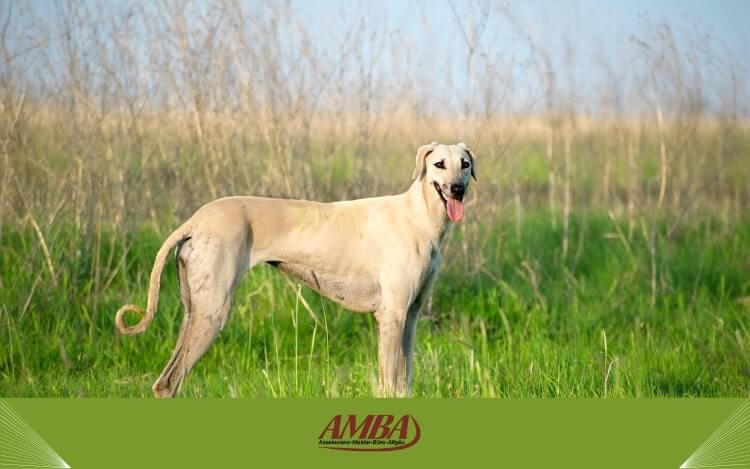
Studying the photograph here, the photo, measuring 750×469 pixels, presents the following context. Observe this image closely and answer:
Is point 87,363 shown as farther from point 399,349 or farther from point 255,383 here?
point 399,349

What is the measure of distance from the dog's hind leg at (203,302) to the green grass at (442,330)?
0.99ft

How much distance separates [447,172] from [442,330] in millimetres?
2395

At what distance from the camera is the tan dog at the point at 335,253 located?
4.65 m

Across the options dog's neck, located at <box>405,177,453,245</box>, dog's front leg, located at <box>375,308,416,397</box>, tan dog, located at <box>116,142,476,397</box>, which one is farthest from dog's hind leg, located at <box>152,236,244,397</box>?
dog's neck, located at <box>405,177,453,245</box>

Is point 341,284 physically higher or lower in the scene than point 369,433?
higher

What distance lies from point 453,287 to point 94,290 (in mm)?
3038

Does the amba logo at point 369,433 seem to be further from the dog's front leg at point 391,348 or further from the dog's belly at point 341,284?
the dog's belly at point 341,284

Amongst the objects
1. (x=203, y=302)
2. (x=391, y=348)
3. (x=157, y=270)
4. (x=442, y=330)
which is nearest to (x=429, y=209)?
(x=391, y=348)

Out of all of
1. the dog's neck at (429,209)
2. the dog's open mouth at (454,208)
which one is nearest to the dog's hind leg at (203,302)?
the dog's neck at (429,209)

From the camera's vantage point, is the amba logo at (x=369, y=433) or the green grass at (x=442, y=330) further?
the green grass at (x=442, y=330)

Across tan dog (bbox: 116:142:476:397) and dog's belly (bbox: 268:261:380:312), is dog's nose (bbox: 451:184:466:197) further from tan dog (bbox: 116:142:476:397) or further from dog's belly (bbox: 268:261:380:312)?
dog's belly (bbox: 268:261:380:312)

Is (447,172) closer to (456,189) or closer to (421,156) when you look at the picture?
(456,189)

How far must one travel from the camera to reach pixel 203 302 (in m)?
A: 4.62

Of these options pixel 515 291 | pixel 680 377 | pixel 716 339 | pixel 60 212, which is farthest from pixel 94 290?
pixel 716 339
